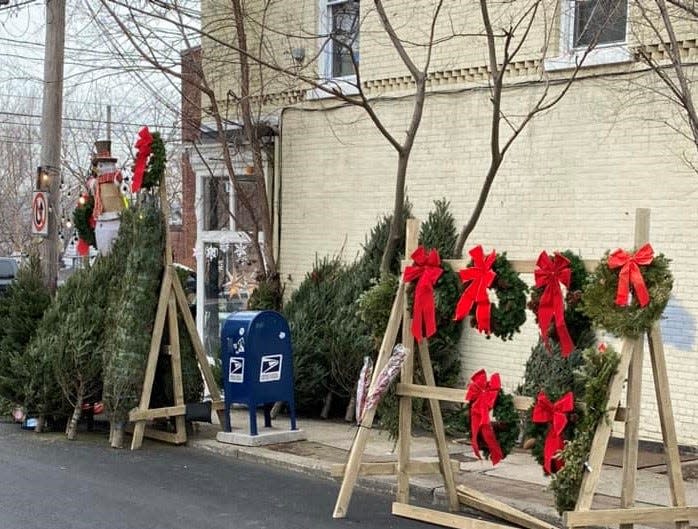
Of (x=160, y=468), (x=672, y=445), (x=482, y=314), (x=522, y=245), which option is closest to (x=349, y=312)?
(x=522, y=245)

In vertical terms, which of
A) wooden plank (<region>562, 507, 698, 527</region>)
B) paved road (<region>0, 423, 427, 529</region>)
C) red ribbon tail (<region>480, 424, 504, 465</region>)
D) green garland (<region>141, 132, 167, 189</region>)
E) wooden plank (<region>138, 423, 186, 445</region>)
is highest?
green garland (<region>141, 132, 167, 189</region>)

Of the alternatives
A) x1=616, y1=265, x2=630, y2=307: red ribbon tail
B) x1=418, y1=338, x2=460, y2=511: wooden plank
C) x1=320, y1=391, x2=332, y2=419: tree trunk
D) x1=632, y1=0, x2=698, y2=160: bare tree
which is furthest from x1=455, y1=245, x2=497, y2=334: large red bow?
x1=320, y1=391, x2=332, y2=419: tree trunk

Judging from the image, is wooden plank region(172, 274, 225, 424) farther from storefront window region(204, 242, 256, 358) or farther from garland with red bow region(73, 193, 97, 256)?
storefront window region(204, 242, 256, 358)

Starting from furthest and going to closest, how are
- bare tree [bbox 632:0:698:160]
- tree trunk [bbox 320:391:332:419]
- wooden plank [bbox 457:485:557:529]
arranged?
tree trunk [bbox 320:391:332:419] → bare tree [bbox 632:0:698:160] → wooden plank [bbox 457:485:557:529]

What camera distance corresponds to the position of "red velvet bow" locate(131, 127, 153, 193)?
10.0 meters

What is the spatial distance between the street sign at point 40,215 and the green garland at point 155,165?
2693mm

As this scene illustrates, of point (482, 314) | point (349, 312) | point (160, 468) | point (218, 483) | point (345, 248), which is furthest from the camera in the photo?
point (345, 248)

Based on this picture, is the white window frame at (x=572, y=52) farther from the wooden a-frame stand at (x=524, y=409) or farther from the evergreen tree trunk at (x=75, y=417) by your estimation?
the evergreen tree trunk at (x=75, y=417)

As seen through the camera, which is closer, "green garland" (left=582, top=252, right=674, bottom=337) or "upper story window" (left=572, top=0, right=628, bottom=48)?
"green garland" (left=582, top=252, right=674, bottom=337)

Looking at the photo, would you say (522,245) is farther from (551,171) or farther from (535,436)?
(535,436)

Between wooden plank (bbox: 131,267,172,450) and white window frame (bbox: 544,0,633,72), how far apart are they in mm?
4442

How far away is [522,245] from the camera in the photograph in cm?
1051

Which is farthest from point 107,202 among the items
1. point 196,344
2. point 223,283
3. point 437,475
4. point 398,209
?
point 437,475

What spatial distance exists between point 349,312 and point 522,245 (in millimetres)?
2145
